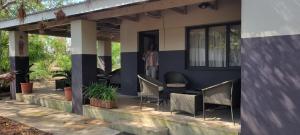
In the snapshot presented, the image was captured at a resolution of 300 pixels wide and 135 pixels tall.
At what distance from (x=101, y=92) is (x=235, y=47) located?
149 inches

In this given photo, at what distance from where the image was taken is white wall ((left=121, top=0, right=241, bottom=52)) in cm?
811

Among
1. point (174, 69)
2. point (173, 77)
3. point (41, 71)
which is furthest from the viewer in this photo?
point (41, 71)

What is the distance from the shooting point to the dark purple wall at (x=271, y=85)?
15.2 ft

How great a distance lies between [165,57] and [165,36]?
2.14ft

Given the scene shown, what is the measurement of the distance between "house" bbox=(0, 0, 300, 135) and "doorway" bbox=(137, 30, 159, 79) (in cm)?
3

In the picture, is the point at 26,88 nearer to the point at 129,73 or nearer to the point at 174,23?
the point at 129,73

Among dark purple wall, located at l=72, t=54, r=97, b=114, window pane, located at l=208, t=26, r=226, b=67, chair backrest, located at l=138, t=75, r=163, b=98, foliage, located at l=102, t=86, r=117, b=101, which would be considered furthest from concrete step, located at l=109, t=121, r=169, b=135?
window pane, located at l=208, t=26, r=226, b=67

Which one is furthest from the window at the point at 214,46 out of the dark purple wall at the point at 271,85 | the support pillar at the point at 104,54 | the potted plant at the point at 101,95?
the support pillar at the point at 104,54

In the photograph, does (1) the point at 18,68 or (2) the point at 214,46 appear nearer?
(2) the point at 214,46

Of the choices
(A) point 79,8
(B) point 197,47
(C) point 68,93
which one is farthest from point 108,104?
(B) point 197,47

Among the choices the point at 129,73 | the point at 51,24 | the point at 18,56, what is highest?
the point at 51,24

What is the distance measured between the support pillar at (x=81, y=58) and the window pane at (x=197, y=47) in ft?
9.40

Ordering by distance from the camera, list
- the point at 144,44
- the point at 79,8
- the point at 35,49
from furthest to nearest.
→ the point at 35,49 → the point at 144,44 → the point at 79,8

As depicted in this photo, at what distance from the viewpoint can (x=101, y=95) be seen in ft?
28.2
